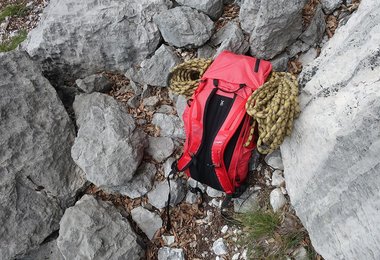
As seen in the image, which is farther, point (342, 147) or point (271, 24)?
point (271, 24)

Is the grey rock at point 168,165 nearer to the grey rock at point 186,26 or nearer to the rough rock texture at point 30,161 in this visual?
the rough rock texture at point 30,161

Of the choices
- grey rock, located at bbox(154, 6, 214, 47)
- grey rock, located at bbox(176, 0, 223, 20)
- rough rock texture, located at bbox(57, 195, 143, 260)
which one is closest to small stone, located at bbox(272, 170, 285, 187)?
rough rock texture, located at bbox(57, 195, 143, 260)

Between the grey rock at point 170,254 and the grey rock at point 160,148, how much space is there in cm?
81

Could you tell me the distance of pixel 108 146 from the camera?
148 inches

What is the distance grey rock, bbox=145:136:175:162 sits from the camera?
400 cm

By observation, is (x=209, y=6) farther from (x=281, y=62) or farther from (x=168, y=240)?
(x=168, y=240)

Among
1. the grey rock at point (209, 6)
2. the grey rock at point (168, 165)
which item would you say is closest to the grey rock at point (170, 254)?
the grey rock at point (168, 165)

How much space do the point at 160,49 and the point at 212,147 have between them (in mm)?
1429

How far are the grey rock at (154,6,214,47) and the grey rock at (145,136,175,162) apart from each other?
3.26 ft

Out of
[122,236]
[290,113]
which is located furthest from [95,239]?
[290,113]

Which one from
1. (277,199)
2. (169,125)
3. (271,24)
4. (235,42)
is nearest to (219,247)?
(277,199)

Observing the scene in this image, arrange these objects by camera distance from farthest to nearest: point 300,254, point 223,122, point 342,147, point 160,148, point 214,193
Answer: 1. point 160,148
2. point 214,193
3. point 223,122
4. point 300,254
5. point 342,147

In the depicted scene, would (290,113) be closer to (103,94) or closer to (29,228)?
(103,94)

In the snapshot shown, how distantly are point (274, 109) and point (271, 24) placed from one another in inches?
41.5
